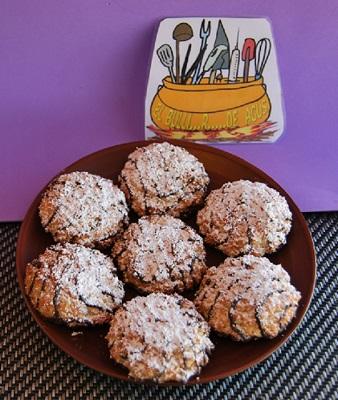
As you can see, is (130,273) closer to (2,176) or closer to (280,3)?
(2,176)

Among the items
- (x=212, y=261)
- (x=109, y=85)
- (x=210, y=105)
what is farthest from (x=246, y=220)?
(x=109, y=85)

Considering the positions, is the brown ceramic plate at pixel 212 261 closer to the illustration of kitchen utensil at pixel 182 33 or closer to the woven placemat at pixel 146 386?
the woven placemat at pixel 146 386

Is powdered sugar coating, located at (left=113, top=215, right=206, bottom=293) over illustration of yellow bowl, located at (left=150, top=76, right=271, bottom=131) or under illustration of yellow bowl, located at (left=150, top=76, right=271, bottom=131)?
under

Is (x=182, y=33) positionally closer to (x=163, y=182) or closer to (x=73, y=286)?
(x=163, y=182)

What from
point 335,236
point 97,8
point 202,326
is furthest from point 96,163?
point 335,236

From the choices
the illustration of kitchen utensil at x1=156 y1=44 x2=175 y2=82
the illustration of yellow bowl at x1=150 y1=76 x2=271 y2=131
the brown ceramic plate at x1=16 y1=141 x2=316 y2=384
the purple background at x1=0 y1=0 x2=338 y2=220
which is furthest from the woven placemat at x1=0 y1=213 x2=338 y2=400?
the illustration of kitchen utensil at x1=156 y1=44 x2=175 y2=82

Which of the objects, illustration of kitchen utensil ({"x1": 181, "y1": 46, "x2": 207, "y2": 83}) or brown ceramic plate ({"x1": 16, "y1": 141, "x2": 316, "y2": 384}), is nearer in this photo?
brown ceramic plate ({"x1": 16, "y1": 141, "x2": 316, "y2": 384})

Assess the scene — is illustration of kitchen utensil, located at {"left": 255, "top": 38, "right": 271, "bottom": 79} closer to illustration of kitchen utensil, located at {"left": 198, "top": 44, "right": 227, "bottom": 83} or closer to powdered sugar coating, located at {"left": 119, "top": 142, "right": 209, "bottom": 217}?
illustration of kitchen utensil, located at {"left": 198, "top": 44, "right": 227, "bottom": 83}
